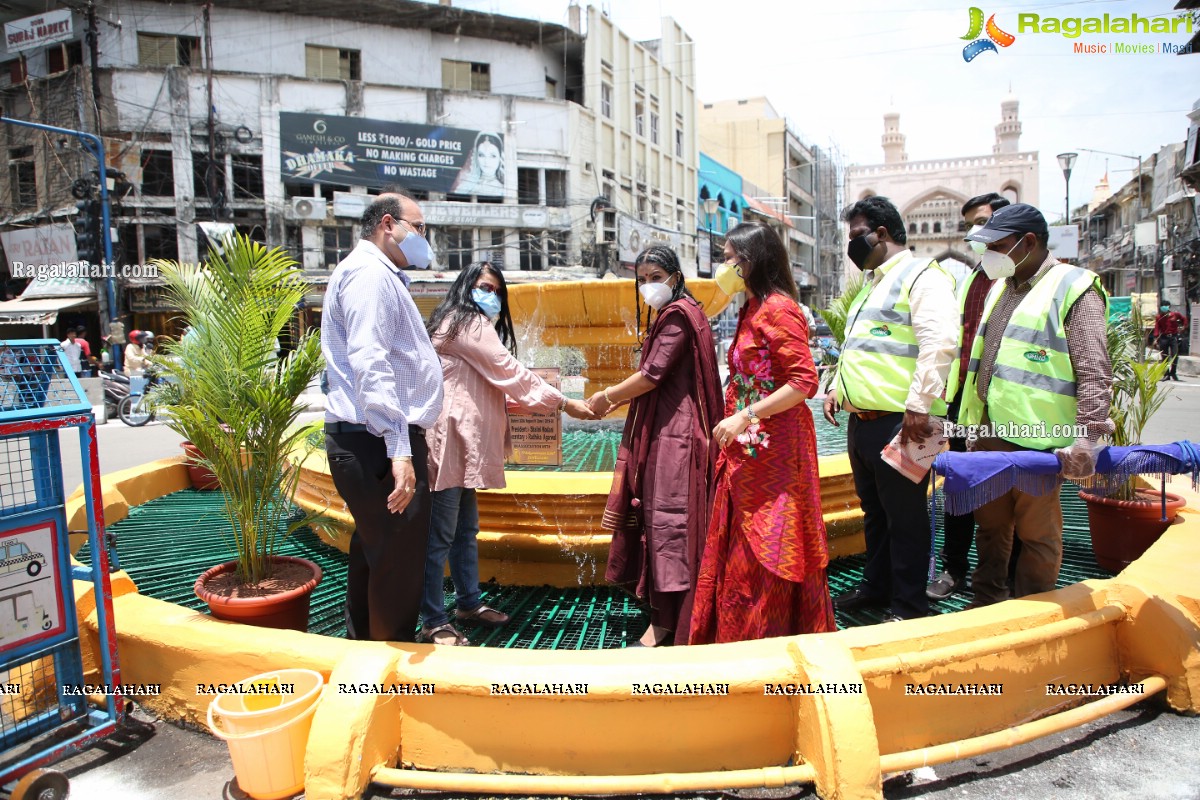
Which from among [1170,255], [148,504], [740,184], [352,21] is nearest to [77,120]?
[352,21]

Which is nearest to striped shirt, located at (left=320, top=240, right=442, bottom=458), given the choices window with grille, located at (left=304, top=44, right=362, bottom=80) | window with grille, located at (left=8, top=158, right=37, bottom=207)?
window with grille, located at (left=304, top=44, right=362, bottom=80)

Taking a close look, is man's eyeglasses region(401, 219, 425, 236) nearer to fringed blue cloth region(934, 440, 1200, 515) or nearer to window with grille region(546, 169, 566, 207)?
fringed blue cloth region(934, 440, 1200, 515)

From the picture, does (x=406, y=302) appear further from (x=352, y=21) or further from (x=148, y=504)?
(x=352, y=21)

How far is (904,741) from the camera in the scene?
2154 millimetres

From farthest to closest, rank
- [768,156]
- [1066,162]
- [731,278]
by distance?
[768,156], [1066,162], [731,278]

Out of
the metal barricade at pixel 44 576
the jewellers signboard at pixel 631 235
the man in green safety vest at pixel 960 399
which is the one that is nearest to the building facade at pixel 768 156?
the jewellers signboard at pixel 631 235

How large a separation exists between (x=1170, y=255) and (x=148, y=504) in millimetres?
33278

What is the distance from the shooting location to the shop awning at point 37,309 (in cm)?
2023

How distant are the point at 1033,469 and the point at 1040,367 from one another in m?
0.37

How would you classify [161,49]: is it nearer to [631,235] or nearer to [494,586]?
[631,235]

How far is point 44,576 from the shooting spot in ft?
7.36

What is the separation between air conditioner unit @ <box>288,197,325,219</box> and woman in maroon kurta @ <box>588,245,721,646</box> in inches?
821

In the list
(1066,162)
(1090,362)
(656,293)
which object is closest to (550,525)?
(656,293)

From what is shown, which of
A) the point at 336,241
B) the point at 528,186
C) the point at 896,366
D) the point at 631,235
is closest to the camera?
the point at 896,366
